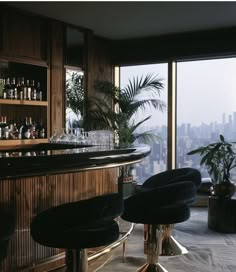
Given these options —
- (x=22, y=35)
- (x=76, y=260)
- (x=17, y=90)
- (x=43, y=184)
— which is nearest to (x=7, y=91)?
(x=17, y=90)

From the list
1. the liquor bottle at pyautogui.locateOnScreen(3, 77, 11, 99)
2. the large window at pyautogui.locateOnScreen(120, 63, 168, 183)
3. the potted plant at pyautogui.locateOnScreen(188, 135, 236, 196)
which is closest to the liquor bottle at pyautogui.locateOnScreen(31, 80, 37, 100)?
the liquor bottle at pyautogui.locateOnScreen(3, 77, 11, 99)

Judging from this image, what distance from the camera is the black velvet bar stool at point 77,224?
1929 millimetres

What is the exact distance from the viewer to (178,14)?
5051 millimetres

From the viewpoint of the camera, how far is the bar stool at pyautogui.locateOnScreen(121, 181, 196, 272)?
248 centimetres

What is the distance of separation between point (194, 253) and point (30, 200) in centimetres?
203

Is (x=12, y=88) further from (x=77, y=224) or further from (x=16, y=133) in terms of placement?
(x=77, y=224)

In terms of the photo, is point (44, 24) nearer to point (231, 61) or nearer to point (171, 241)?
→ point (231, 61)

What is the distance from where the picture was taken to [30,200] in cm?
255

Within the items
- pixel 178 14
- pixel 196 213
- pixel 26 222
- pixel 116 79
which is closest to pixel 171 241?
pixel 26 222

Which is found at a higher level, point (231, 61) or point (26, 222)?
point (231, 61)

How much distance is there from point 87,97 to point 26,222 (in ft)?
12.3

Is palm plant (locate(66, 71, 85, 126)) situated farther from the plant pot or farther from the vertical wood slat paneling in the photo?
the vertical wood slat paneling

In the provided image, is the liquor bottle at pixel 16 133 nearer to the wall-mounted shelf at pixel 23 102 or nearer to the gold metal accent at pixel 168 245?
the wall-mounted shelf at pixel 23 102

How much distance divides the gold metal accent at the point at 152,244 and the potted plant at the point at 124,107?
2.97 m
